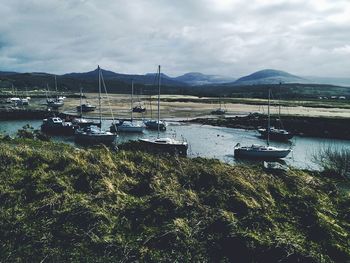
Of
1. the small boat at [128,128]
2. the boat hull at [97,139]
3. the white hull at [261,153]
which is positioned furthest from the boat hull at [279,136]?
the boat hull at [97,139]

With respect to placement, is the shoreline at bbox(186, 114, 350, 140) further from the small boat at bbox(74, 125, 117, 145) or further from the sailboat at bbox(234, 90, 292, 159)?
the small boat at bbox(74, 125, 117, 145)

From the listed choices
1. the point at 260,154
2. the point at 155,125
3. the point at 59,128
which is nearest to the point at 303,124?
the point at 155,125

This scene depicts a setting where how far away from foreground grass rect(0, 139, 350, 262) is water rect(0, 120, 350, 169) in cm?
2718

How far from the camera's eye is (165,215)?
14.8 metres

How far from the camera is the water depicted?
1940 inches

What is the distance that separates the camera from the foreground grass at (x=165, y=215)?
41.1 feet

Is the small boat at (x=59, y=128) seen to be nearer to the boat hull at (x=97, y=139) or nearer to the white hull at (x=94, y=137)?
the white hull at (x=94, y=137)

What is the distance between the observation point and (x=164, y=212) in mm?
15008

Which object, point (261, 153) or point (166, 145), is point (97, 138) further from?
point (261, 153)

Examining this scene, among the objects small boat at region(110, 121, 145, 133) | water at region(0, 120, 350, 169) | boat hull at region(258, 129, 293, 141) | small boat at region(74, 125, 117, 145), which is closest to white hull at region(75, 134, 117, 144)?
small boat at region(74, 125, 117, 145)

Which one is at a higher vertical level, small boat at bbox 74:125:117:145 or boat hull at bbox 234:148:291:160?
small boat at bbox 74:125:117:145

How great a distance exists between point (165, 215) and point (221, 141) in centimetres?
4633

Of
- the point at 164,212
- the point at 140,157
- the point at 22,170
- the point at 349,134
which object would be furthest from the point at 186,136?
the point at 164,212

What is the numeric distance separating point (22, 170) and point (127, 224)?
840cm
